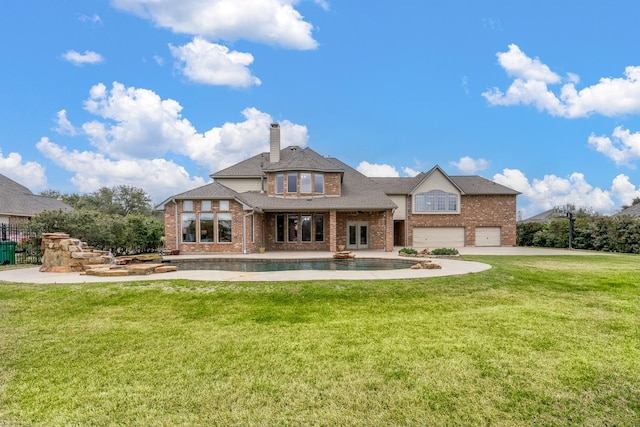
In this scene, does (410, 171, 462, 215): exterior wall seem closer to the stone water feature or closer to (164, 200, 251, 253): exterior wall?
(164, 200, 251, 253): exterior wall

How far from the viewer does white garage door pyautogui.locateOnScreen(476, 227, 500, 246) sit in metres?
27.9

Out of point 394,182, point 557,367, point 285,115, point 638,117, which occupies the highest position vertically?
point 285,115

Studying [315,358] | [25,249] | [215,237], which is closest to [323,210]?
[215,237]

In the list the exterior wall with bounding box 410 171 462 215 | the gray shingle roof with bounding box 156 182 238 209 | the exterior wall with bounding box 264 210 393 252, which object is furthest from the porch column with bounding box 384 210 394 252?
the gray shingle roof with bounding box 156 182 238 209

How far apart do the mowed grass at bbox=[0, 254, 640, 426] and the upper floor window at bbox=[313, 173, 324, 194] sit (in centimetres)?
1446

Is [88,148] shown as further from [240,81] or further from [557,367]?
[557,367]

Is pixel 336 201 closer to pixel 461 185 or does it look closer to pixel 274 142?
pixel 274 142

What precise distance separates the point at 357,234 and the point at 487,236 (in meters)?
12.5

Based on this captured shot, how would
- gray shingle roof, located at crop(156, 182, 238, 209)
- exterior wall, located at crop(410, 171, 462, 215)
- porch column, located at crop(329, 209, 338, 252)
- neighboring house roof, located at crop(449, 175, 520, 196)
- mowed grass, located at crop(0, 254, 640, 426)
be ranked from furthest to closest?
neighboring house roof, located at crop(449, 175, 520, 196), exterior wall, located at crop(410, 171, 462, 215), porch column, located at crop(329, 209, 338, 252), gray shingle roof, located at crop(156, 182, 238, 209), mowed grass, located at crop(0, 254, 640, 426)

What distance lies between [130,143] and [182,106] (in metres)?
3.69

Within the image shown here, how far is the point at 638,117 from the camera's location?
21.9 m

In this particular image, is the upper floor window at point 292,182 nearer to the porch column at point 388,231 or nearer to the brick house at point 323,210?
the brick house at point 323,210

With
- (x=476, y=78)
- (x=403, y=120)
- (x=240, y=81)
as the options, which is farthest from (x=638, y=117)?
(x=240, y=81)

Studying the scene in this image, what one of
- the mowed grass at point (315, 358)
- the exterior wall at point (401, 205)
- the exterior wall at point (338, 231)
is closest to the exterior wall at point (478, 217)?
the exterior wall at point (401, 205)
